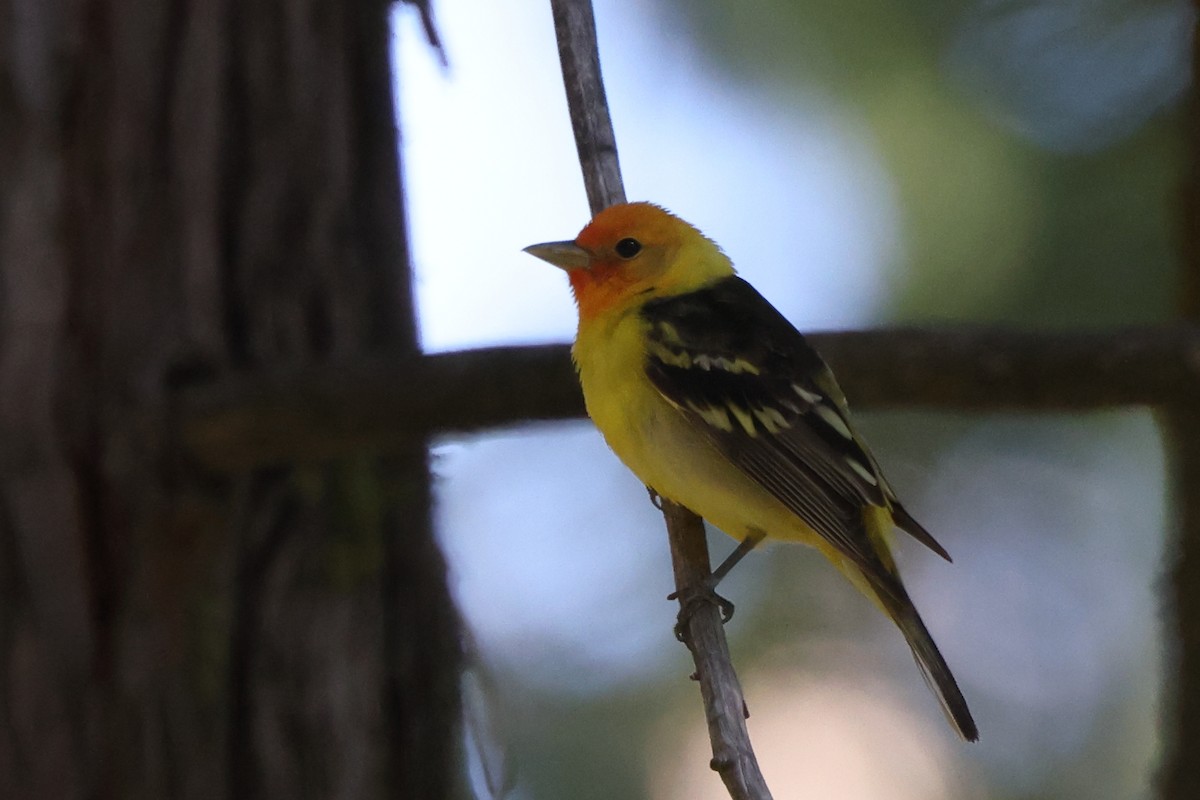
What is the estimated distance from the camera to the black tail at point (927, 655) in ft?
12.1

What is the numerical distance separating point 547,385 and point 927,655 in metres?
1.50

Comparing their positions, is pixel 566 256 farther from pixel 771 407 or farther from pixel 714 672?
pixel 714 672

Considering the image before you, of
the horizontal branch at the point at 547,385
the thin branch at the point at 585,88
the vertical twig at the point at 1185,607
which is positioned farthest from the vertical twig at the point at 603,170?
the vertical twig at the point at 1185,607

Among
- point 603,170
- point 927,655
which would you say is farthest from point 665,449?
point 927,655

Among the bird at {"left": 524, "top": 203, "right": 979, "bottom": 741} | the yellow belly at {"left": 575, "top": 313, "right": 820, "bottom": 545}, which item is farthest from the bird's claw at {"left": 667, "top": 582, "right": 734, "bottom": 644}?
the yellow belly at {"left": 575, "top": 313, "right": 820, "bottom": 545}

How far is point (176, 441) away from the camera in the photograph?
127 inches

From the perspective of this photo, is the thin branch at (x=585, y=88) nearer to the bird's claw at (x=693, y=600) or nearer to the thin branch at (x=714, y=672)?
the thin branch at (x=714, y=672)

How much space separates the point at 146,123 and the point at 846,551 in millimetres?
2384

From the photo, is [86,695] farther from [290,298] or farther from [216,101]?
[216,101]

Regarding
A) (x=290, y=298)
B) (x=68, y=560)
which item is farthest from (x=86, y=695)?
(x=290, y=298)

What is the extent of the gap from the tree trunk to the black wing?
0.98m

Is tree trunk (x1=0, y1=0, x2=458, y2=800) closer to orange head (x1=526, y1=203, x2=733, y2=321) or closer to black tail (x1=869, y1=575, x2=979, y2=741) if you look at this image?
orange head (x1=526, y1=203, x2=733, y2=321)

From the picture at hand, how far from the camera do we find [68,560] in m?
3.20

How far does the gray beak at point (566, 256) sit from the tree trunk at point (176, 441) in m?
0.90
